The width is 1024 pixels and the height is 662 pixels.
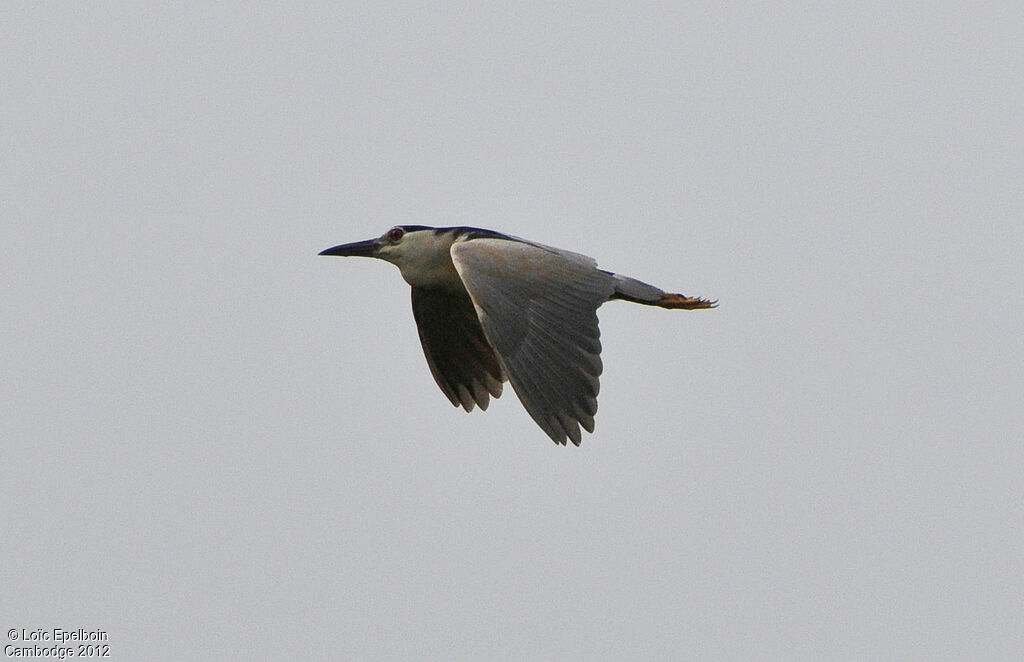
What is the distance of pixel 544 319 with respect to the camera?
41.1 ft

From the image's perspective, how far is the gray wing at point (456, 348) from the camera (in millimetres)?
14805

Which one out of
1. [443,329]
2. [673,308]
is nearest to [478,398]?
[443,329]

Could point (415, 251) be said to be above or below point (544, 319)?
above

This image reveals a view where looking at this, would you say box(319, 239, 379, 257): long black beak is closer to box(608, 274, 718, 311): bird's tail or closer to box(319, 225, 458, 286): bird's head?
box(319, 225, 458, 286): bird's head

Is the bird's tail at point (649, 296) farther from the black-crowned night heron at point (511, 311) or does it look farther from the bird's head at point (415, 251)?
the bird's head at point (415, 251)

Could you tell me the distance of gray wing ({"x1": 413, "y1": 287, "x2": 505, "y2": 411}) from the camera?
48.6 feet

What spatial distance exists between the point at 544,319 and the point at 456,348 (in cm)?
244

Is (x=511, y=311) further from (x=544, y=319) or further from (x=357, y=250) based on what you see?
(x=357, y=250)

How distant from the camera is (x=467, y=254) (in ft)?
43.1

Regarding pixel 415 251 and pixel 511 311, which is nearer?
pixel 511 311

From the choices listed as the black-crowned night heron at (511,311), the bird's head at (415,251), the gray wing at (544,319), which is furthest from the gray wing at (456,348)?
the gray wing at (544,319)

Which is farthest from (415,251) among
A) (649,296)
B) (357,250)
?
(649,296)

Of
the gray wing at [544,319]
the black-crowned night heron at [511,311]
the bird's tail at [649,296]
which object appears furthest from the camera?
the bird's tail at [649,296]

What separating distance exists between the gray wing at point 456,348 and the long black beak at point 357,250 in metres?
0.51
